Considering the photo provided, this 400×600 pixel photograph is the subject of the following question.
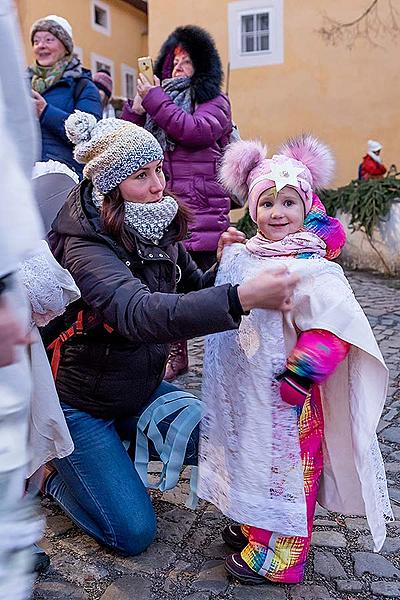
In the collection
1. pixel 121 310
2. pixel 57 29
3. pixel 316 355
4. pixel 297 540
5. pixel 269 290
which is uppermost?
pixel 57 29

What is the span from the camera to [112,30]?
55.1 ft

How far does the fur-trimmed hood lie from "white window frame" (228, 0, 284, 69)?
28.9ft

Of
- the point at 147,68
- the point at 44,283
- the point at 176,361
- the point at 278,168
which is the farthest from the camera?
the point at 176,361

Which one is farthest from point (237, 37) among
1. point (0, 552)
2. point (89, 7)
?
point (0, 552)

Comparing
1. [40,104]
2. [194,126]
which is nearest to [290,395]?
[194,126]

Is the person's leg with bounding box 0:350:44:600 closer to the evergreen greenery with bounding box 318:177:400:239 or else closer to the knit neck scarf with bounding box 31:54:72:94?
the knit neck scarf with bounding box 31:54:72:94

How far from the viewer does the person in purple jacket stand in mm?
3824

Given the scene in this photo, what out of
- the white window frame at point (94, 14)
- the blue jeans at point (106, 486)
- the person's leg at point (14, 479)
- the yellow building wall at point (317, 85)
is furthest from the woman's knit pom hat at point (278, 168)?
the white window frame at point (94, 14)

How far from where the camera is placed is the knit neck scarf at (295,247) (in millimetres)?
2170

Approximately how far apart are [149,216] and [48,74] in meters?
2.16

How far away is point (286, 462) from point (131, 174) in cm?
106

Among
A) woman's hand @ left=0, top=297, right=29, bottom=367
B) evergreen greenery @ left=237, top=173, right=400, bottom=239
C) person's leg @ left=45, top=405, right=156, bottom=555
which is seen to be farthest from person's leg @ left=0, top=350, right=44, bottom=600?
evergreen greenery @ left=237, top=173, right=400, bottom=239

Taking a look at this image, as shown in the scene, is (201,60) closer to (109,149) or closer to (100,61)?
(109,149)

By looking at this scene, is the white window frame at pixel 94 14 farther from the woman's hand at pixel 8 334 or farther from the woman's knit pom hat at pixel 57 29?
the woman's hand at pixel 8 334
